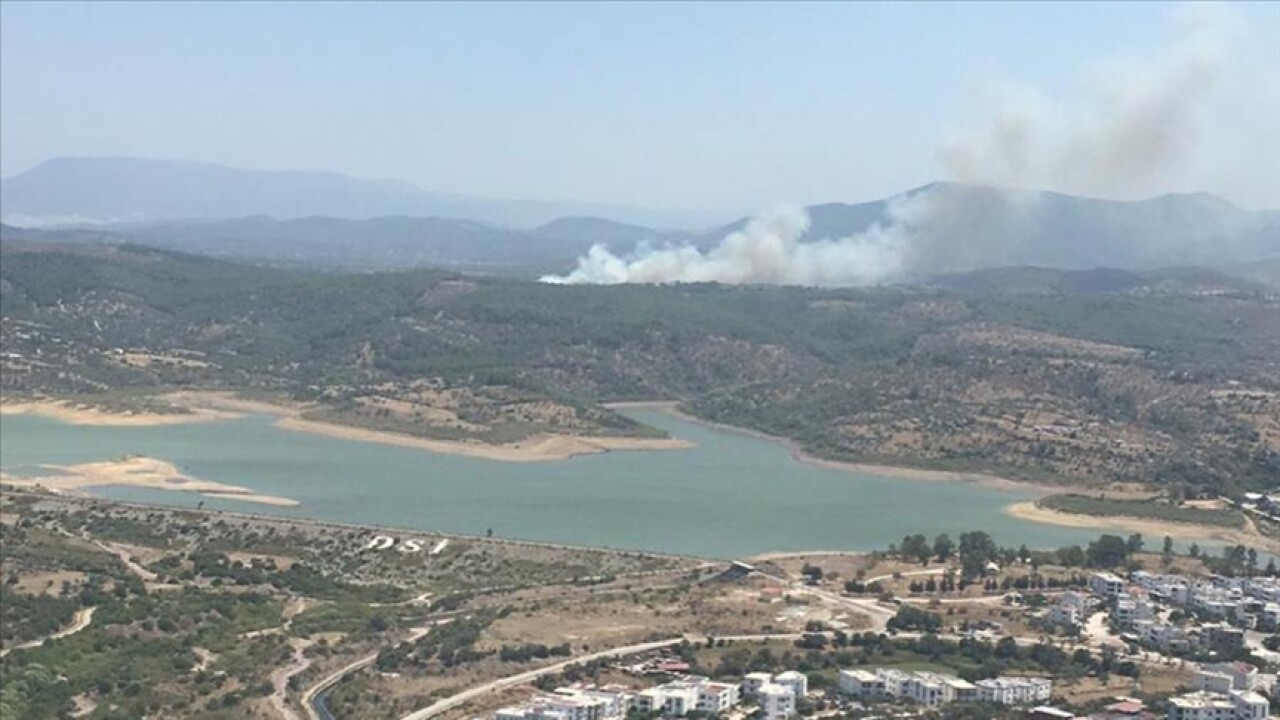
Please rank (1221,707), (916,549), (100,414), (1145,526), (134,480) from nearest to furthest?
(1221,707) → (916,549) → (1145,526) → (134,480) → (100,414)

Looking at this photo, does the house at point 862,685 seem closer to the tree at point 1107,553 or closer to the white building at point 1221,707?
the white building at point 1221,707

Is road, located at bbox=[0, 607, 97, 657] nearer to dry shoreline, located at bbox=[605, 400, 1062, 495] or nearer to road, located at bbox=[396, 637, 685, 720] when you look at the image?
road, located at bbox=[396, 637, 685, 720]

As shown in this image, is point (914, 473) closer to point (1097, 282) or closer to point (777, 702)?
point (777, 702)

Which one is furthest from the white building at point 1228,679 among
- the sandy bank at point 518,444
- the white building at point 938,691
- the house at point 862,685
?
the sandy bank at point 518,444

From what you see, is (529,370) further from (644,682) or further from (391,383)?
(644,682)

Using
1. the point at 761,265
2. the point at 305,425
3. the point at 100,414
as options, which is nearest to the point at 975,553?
the point at 305,425

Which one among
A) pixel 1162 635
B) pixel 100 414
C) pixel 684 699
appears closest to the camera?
pixel 684 699
